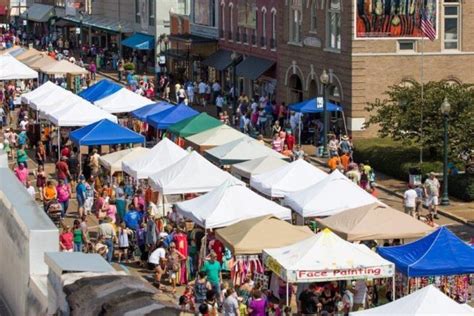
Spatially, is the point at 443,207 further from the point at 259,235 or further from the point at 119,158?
the point at 259,235

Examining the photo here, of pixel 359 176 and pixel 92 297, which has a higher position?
pixel 92 297

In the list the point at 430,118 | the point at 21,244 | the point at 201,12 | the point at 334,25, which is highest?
the point at 334,25

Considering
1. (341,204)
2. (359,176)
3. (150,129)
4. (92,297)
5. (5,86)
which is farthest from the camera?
(5,86)

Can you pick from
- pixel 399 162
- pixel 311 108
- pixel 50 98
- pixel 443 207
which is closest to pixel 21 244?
pixel 443 207

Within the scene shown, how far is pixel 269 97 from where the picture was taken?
63.9 m

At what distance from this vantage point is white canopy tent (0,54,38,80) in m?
63.5

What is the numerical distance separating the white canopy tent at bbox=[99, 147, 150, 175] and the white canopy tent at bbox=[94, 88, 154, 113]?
1095cm

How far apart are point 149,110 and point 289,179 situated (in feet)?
56.1

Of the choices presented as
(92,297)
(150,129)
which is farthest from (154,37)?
(92,297)

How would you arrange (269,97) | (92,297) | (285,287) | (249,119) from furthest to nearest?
1. (269,97)
2. (249,119)
3. (285,287)
4. (92,297)

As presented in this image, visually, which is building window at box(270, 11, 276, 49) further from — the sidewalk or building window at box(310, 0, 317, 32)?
the sidewalk

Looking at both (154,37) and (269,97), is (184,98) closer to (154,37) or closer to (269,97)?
(269,97)

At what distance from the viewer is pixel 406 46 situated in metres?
53.4

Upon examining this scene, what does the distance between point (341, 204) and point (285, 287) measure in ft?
14.0
